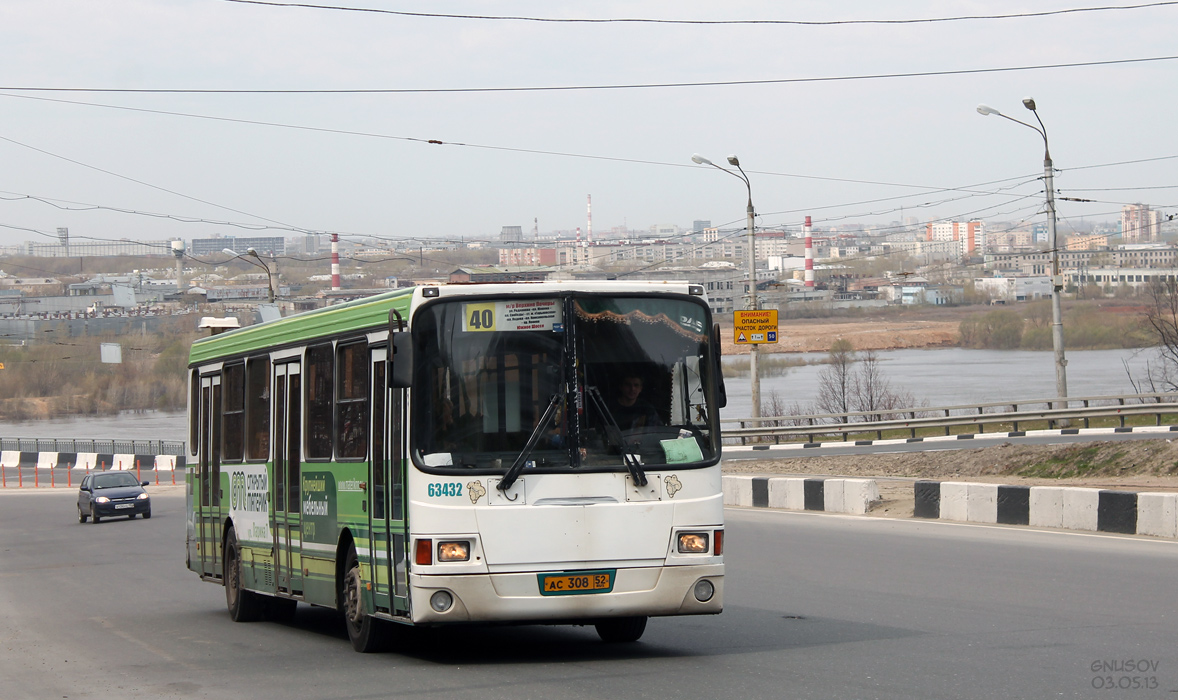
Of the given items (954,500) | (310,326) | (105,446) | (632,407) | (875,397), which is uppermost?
(310,326)

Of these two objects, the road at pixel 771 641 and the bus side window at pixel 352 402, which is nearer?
the road at pixel 771 641

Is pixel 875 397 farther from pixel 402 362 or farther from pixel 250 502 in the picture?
pixel 402 362

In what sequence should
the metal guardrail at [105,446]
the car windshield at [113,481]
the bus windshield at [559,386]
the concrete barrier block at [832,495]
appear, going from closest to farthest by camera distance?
1. the bus windshield at [559,386]
2. the concrete barrier block at [832,495]
3. the car windshield at [113,481]
4. the metal guardrail at [105,446]

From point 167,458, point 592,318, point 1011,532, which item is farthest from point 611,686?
point 167,458

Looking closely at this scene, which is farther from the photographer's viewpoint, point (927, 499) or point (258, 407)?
point (927, 499)

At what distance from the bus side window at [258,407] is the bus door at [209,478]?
113 cm

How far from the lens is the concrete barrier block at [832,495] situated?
20672 mm

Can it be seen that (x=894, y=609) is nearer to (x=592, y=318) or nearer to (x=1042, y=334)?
(x=592, y=318)

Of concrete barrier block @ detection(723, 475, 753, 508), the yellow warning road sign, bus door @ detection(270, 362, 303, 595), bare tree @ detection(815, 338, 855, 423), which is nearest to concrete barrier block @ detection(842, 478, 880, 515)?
concrete barrier block @ detection(723, 475, 753, 508)

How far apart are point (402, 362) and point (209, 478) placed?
591 cm

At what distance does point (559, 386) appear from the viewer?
7.89m

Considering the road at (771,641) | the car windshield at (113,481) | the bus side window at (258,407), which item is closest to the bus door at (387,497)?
the road at (771,641)

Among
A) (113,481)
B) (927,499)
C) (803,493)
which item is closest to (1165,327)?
(803,493)

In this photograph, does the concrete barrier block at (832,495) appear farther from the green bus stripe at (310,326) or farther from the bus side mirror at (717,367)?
the bus side mirror at (717,367)
